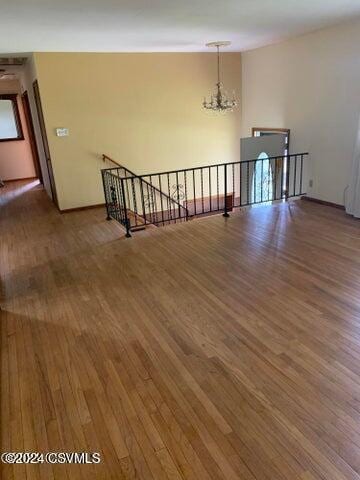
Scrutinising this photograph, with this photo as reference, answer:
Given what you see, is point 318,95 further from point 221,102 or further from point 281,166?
point 221,102

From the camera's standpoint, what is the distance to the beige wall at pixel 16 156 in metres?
9.18

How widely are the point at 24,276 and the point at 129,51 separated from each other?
4.22 meters

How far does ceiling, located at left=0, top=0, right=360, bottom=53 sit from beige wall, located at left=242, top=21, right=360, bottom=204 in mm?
344

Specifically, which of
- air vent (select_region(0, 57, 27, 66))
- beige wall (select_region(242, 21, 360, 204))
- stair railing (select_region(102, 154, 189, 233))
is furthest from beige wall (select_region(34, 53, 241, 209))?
air vent (select_region(0, 57, 27, 66))

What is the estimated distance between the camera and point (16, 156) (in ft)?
31.2

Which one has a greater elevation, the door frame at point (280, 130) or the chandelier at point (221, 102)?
the chandelier at point (221, 102)

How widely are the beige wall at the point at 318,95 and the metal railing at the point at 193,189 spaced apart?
0.41m

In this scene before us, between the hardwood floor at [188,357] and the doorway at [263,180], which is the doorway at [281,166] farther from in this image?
the hardwood floor at [188,357]

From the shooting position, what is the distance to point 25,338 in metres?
2.76

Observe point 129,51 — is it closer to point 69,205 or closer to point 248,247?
point 69,205

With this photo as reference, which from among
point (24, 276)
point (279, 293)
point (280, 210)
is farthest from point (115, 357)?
point (280, 210)

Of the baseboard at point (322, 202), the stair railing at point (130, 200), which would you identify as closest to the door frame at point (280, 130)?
the baseboard at point (322, 202)

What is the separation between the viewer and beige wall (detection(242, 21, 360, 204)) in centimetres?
485

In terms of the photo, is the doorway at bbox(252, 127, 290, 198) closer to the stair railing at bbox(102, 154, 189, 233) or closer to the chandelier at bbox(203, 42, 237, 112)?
the chandelier at bbox(203, 42, 237, 112)
